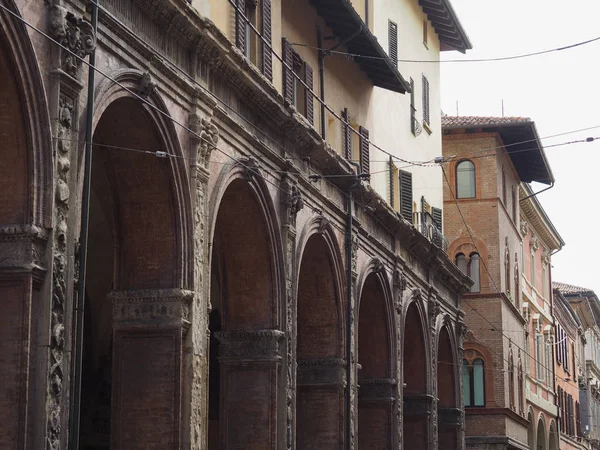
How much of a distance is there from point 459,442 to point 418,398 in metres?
4.26

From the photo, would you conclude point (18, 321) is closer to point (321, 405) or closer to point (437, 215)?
point (321, 405)

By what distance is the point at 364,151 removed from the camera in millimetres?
29391

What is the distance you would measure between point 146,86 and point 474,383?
2742 centimetres

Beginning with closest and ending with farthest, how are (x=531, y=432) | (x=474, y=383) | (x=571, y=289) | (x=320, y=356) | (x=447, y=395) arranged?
(x=320, y=356) < (x=447, y=395) < (x=474, y=383) < (x=531, y=432) < (x=571, y=289)

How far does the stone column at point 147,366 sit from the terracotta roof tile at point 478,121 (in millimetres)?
26961

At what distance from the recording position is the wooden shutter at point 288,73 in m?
23.9

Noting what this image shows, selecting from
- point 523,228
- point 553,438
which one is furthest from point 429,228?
point 553,438

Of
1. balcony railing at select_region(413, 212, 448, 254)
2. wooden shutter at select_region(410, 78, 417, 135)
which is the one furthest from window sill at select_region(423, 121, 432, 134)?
balcony railing at select_region(413, 212, 448, 254)

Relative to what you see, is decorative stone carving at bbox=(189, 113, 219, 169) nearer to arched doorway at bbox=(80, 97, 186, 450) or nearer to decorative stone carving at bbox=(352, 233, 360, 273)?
arched doorway at bbox=(80, 97, 186, 450)

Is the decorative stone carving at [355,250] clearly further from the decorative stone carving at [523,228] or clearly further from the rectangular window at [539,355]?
the rectangular window at [539,355]

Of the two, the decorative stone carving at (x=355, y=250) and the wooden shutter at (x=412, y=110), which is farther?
the wooden shutter at (x=412, y=110)

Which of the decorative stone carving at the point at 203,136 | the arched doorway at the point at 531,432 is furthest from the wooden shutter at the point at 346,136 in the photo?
the arched doorway at the point at 531,432

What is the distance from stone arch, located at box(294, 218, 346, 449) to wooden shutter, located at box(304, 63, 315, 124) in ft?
6.78

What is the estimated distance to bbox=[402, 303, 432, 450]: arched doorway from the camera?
32.6 meters
